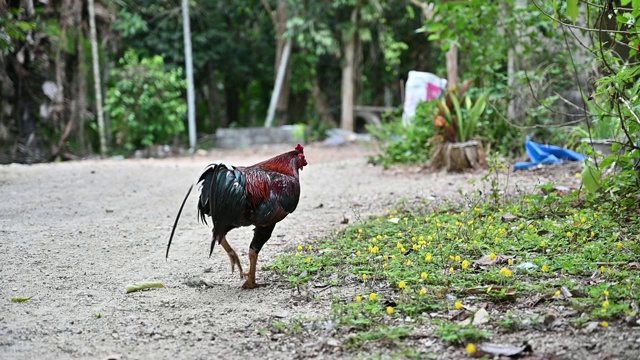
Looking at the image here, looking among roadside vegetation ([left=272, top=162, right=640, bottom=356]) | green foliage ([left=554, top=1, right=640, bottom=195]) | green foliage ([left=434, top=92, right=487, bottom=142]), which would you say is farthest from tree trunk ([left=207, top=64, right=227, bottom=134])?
green foliage ([left=554, top=1, right=640, bottom=195])

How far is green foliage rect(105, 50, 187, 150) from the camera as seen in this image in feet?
49.2

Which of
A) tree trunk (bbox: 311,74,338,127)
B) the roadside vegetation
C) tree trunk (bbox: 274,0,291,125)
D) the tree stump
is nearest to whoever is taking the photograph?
the roadside vegetation

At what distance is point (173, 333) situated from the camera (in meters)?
3.43

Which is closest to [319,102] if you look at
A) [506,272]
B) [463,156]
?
[463,156]

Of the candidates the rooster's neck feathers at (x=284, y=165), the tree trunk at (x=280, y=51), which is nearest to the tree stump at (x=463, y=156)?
the rooster's neck feathers at (x=284, y=165)

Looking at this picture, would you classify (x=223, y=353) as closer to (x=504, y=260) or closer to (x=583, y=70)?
(x=504, y=260)

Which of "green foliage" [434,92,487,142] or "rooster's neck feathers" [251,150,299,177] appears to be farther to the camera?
"green foliage" [434,92,487,142]

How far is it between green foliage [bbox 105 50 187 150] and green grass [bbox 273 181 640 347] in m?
10.4

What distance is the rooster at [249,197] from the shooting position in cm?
398

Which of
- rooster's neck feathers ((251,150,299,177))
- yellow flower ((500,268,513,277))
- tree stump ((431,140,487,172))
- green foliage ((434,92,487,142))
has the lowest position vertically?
yellow flower ((500,268,513,277))

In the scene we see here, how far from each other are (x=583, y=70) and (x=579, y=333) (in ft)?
24.2

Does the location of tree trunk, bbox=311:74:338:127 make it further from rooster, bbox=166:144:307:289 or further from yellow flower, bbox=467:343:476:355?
yellow flower, bbox=467:343:476:355

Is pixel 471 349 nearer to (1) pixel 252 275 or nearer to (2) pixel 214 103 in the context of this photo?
(1) pixel 252 275

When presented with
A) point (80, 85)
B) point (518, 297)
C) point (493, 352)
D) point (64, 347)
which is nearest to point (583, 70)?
point (518, 297)
